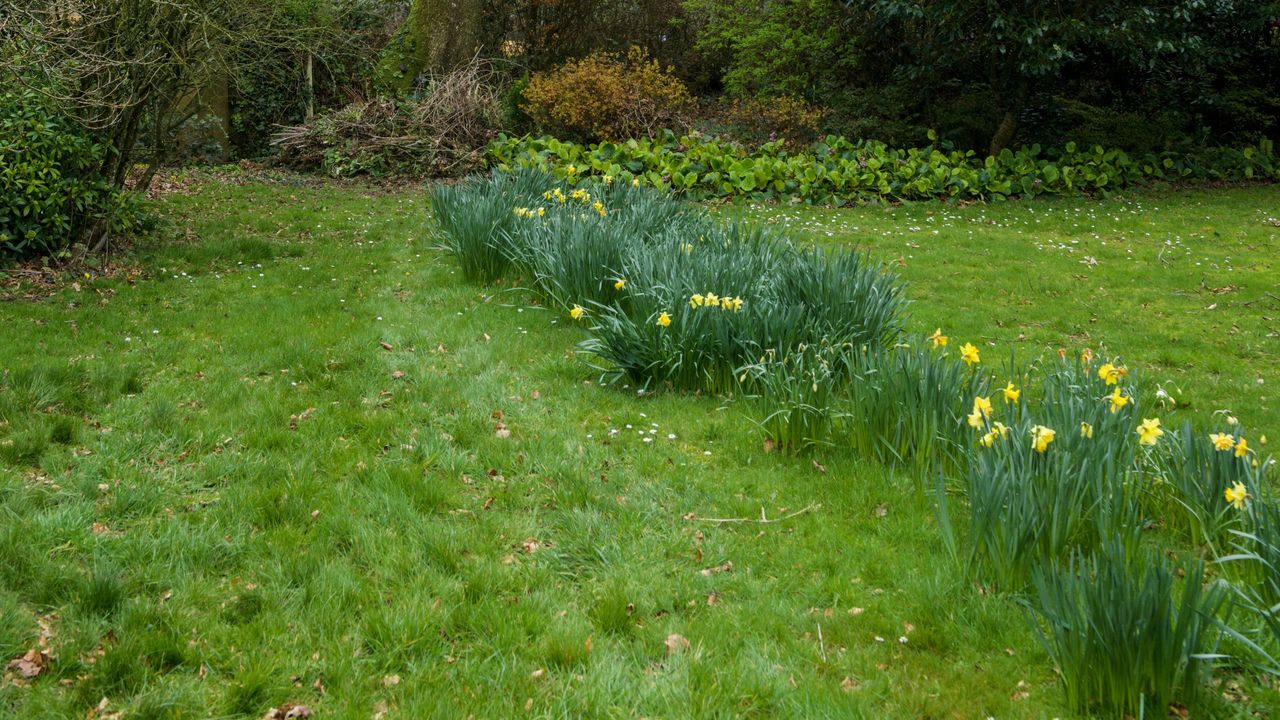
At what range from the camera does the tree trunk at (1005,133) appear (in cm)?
1349

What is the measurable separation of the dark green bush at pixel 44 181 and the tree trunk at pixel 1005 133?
1129 cm

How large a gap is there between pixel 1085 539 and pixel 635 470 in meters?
1.78

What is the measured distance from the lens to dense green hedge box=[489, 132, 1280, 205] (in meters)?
11.8

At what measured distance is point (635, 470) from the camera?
4.05 m

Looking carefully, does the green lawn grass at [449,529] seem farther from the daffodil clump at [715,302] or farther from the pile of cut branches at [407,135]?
the pile of cut branches at [407,135]

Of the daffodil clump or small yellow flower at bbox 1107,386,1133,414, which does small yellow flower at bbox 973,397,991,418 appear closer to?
small yellow flower at bbox 1107,386,1133,414

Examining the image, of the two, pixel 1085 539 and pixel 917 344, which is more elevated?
pixel 917 344

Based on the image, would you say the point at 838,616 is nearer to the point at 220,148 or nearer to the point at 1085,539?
the point at 1085,539

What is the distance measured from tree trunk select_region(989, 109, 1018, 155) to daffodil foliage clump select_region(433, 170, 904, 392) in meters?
8.13

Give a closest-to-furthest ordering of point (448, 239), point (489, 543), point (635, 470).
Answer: point (489, 543) → point (635, 470) → point (448, 239)

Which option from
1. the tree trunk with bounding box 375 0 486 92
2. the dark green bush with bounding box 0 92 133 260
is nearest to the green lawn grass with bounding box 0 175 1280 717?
the dark green bush with bounding box 0 92 133 260

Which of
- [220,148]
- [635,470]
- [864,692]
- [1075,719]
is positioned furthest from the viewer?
[220,148]

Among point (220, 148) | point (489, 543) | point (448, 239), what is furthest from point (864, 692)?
point (220, 148)

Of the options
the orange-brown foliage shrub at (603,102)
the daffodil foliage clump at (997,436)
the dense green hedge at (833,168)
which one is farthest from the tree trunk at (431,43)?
the daffodil foliage clump at (997,436)
